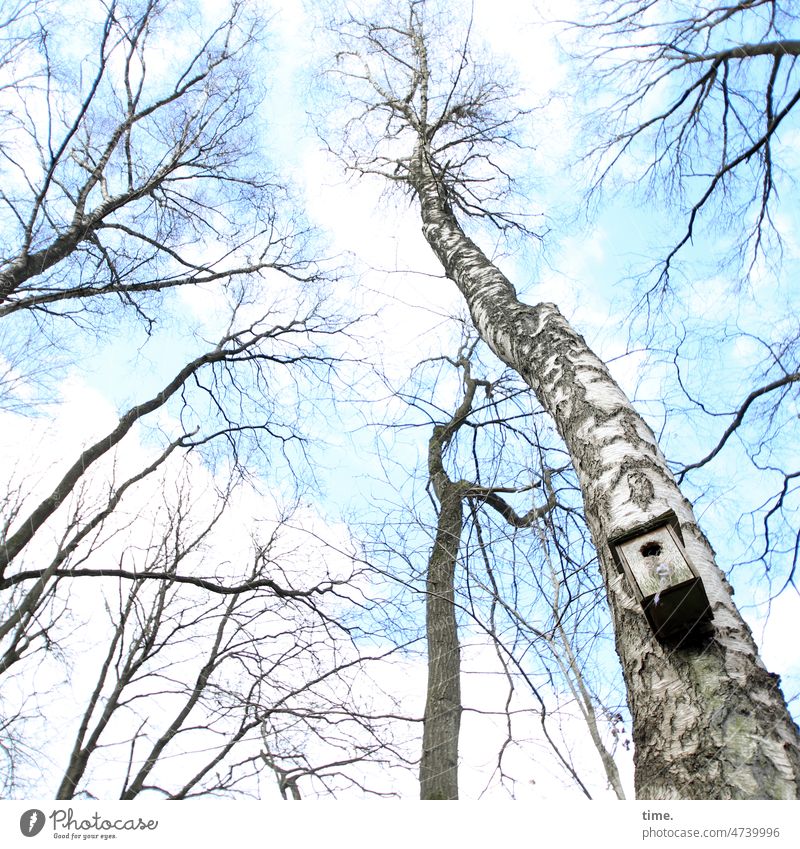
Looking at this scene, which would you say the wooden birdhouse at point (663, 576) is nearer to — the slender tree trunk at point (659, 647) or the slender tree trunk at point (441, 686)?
the slender tree trunk at point (659, 647)

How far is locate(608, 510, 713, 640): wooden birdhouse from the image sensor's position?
1418mm

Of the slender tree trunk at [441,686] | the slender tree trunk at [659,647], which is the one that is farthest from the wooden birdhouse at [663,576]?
the slender tree trunk at [441,686]

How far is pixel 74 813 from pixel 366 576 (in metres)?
1.73

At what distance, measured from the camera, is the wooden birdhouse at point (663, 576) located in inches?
55.8

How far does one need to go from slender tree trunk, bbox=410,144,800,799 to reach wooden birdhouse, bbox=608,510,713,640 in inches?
2.9

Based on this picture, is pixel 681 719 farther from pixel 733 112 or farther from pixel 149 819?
pixel 733 112

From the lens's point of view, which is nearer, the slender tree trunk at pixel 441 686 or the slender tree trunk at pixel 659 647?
the slender tree trunk at pixel 659 647

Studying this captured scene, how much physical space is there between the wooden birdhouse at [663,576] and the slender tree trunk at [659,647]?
0.07 metres

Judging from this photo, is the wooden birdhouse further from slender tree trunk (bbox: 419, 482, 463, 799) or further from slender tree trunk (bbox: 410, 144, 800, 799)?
slender tree trunk (bbox: 419, 482, 463, 799)

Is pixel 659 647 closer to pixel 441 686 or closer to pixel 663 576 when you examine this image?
pixel 663 576

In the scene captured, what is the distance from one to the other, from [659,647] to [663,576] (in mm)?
179

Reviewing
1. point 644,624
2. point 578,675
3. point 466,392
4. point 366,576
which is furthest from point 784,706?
point 466,392

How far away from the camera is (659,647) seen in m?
1.50

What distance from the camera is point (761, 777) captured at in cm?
A: 120
